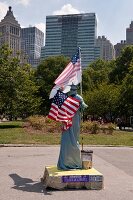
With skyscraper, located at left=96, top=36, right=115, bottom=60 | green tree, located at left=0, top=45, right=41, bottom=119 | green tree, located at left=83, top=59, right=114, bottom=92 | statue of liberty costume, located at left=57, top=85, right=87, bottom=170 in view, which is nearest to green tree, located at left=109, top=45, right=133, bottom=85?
green tree, located at left=83, top=59, right=114, bottom=92

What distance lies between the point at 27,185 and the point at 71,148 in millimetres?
1318

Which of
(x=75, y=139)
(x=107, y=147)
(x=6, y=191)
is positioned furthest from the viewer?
(x=107, y=147)

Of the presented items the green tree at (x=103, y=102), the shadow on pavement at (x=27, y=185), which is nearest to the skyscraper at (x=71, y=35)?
the green tree at (x=103, y=102)

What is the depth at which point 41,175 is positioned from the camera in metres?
10.9

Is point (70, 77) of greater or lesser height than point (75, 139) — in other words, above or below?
above

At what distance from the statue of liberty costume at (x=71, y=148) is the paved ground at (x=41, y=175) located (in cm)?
75

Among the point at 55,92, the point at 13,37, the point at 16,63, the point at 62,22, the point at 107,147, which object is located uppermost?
the point at 62,22

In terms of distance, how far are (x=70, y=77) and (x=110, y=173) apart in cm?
325

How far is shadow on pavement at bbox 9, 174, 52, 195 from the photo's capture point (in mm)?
8922

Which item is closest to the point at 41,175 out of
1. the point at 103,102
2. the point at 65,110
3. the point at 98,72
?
the point at 65,110

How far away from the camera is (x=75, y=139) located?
391 inches

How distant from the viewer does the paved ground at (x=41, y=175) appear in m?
8.44

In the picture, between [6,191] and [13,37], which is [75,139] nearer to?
[6,191]

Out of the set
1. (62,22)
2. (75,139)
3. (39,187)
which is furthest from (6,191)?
(62,22)
